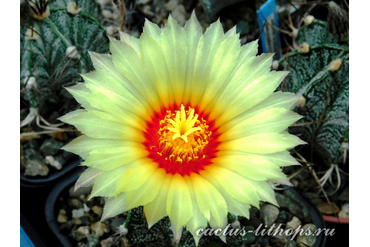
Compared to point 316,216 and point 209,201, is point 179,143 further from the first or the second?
point 316,216

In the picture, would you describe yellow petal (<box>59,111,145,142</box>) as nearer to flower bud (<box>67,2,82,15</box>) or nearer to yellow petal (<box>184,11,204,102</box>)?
yellow petal (<box>184,11,204,102</box>)

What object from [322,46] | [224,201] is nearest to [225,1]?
[322,46]

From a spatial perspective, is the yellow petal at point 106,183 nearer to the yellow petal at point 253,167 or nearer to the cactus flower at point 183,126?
the cactus flower at point 183,126

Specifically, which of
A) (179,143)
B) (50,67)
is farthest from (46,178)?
(179,143)

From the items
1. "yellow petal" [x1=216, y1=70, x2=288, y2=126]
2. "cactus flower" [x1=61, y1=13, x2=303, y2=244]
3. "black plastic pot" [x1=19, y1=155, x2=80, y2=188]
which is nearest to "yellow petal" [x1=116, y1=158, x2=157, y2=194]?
"cactus flower" [x1=61, y1=13, x2=303, y2=244]

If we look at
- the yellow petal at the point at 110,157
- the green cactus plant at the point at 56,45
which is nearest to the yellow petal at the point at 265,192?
the yellow petal at the point at 110,157

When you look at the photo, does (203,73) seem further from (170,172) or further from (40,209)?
(40,209)
